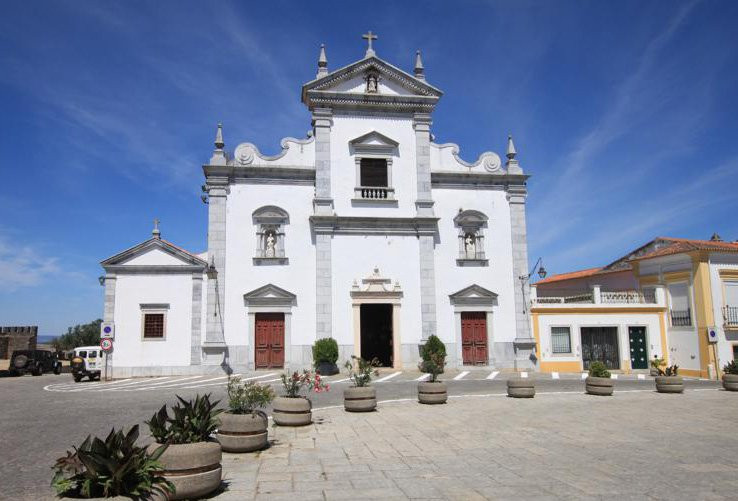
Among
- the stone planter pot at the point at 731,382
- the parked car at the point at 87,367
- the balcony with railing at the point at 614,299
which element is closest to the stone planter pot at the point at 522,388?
the stone planter pot at the point at 731,382

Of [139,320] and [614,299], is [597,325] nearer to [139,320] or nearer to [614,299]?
[614,299]

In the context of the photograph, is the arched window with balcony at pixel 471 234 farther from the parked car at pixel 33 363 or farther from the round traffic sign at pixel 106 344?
the parked car at pixel 33 363

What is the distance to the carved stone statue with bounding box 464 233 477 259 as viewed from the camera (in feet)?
87.3

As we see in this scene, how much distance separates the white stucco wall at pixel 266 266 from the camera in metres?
24.6

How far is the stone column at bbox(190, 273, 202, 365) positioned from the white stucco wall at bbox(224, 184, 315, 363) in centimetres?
114

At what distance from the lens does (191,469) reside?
242 inches

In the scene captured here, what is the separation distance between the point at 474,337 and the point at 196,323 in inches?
499

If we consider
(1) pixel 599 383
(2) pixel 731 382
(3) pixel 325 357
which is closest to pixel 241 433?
(1) pixel 599 383

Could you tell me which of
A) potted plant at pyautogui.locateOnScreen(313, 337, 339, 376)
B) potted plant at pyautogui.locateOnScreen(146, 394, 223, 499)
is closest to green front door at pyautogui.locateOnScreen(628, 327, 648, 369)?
potted plant at pyautogui.locateOnScreen(313, 337, 339, 376)

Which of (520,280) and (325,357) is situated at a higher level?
(520,280)

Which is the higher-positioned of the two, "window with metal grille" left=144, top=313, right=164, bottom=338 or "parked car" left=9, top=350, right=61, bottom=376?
"window with metal grille" left=144, top=313, right=164, bottom=338

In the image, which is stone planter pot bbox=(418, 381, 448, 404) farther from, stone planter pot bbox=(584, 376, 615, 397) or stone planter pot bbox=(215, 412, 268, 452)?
stone planter pot bbox=(215, 412, 268, 452)

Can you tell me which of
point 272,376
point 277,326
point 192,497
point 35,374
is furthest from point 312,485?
point 35,374

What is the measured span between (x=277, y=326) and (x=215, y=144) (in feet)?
29.1
